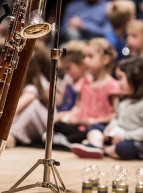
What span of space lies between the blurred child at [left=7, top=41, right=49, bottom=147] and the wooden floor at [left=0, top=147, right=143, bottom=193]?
22 centimetres

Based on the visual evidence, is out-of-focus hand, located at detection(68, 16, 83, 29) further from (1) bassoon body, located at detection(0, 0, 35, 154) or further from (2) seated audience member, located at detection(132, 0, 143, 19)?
(1) bassoon body, located at detection(0, 0, 35, 154)

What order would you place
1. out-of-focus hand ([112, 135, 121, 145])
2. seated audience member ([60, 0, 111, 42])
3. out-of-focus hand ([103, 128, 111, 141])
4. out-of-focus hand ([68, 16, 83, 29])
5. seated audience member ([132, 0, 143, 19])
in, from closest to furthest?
1. out-of-focus hand ([112, 135, 121, 145])
2. out-of-focus hand ([103, 128, 111, 141])
3. seated audience member ([132, 0, 143, 19])
4. seated audience member ([60, 0, 111, 42])
5. out-of-focus hand ([68, 16, 83, 29])

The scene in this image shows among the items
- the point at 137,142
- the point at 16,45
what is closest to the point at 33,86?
the point at 137,142

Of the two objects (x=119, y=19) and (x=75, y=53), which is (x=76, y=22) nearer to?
(x=119, y=19)

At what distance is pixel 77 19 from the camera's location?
394 centimetres

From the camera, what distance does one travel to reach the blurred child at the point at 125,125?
2215 mm

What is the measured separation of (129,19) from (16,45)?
244 cm

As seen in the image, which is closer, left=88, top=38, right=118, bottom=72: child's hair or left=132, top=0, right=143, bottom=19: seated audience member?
left=88, top=38, right=118, bottom=72: child's hair

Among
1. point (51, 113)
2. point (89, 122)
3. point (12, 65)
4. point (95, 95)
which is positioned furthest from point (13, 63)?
point (95, 95)

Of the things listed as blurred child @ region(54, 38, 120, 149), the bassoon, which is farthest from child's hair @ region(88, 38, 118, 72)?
the bassoon

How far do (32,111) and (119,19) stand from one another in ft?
4.59

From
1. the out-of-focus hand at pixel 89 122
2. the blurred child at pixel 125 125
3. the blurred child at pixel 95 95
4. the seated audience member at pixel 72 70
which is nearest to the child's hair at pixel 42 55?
the seated audience member at pixel 72 70

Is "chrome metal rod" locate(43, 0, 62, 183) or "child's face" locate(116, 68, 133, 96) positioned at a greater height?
"child's face" locate(116, 68, 133, 96)

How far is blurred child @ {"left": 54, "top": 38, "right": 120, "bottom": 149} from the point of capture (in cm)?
274
